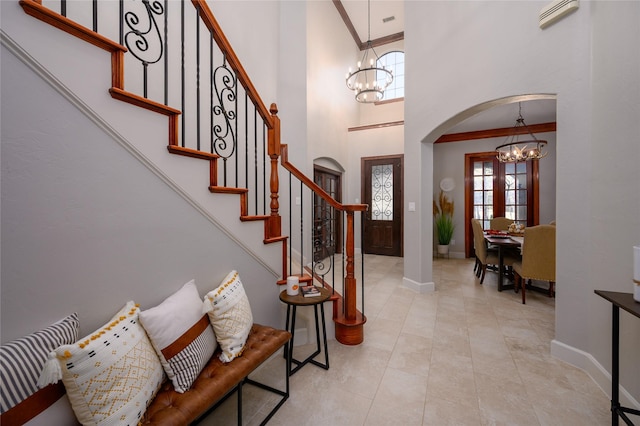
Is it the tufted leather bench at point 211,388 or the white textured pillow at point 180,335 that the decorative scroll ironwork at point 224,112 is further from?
the tufted leather bench at point 211,388

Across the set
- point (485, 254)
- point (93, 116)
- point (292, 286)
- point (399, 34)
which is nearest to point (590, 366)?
point (485, 254)

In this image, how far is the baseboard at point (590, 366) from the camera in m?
1.60

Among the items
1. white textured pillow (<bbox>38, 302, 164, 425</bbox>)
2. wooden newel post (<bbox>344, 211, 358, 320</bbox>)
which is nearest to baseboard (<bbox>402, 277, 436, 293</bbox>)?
wooden newel post (<bbox>344, 211, 358, 320</bbox>)

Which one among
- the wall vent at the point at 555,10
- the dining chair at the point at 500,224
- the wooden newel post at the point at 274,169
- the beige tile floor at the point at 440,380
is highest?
the wall vent at the point at 555,10

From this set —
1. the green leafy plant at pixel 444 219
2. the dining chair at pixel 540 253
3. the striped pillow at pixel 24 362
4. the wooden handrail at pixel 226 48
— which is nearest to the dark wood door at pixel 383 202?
the green leafy plant at pixel 444 219

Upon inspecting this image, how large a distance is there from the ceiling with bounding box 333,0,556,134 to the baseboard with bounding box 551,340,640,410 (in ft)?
10.4

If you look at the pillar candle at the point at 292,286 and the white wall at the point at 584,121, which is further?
the pillar candle at the point at 292,286

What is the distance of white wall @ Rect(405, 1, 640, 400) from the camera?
5.49ft

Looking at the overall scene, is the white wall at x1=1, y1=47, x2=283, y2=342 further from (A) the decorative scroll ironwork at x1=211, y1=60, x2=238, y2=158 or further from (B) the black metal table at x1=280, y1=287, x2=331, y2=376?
(B) the black metal table at x1=280, y1=287, x2=331, y2=376

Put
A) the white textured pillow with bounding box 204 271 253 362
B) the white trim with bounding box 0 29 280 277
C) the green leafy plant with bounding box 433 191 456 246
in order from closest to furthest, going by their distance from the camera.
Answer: the white trim with bounding box 0 29 280 277 → the white textured pillow with bounding box 204 271 253 362 → the green leafy plant with bounding box 433 191 456 246

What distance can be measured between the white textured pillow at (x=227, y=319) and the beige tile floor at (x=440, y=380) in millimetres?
485

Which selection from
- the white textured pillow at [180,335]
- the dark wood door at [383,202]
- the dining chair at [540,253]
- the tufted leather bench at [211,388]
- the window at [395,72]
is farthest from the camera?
the window at [395,72]

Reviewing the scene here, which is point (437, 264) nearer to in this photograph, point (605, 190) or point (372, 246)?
point (372, 246)

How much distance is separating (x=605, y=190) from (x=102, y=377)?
3.03 meters
